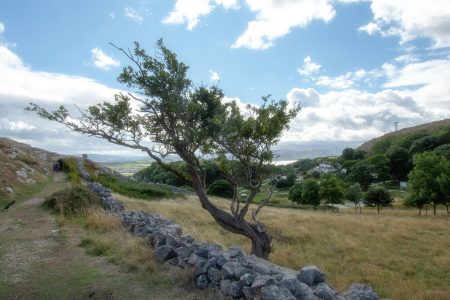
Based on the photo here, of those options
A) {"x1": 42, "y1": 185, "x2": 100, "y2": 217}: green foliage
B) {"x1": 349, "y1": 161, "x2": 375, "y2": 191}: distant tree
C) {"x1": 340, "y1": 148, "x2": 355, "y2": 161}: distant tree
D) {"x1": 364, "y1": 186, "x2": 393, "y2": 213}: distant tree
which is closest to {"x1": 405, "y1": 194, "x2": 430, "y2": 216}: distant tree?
{"x1": 364, "y1": 186, "x2": 393, "y2": 213}: distant tree

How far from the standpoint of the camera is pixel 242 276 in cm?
739

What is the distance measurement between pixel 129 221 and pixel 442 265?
1475cm

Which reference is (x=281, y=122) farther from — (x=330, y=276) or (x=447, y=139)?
(x=447, y=139)

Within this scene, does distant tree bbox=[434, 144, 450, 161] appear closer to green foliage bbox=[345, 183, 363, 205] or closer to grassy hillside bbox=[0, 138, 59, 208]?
green foliage bbox=[345, 183, 363, 205]

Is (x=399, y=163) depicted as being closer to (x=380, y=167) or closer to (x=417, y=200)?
(x=380, y=167)

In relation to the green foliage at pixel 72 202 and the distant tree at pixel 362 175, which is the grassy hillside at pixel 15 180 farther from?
the distant tree at pixel 362 175

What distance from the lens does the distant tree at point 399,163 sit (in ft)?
356

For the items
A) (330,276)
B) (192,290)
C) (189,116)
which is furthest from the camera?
(330,276)

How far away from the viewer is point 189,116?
40.3ft

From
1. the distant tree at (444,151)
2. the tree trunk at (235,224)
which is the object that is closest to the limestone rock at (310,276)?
the tree trunk at (235,224)

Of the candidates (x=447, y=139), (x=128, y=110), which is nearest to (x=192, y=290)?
(x=128, y=110)

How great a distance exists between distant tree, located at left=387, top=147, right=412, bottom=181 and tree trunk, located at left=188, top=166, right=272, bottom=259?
108 metres

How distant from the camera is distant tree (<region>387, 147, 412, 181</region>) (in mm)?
108438

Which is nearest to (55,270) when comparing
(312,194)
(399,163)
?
(312,194)
